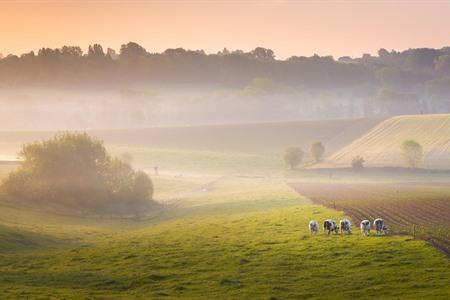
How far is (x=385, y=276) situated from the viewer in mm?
36469

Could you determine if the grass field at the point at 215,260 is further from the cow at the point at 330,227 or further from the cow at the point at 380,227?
the cow at the point at 380,227

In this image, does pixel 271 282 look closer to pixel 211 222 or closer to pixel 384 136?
pixel 211 222

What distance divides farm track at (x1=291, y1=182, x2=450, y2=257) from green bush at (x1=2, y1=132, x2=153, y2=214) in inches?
959

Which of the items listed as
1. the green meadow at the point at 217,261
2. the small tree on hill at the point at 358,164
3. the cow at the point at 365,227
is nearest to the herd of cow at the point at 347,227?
the cow at the point at 365,227

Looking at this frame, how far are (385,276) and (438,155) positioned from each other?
127019mm

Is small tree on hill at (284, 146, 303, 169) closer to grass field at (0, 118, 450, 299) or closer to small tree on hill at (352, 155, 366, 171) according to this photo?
small tree on hill at (352, 155, 366, 171)

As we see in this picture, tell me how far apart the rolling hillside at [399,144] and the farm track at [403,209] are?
185 feet

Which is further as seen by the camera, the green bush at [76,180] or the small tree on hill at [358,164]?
the small tree on hill at [358,164]

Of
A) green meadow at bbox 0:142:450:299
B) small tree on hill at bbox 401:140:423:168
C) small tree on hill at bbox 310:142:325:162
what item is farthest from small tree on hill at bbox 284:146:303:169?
green meadow at bbox 0:142:450:299

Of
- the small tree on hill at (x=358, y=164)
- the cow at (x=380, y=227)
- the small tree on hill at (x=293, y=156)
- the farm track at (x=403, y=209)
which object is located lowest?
the farm track at (x=403, y=209)

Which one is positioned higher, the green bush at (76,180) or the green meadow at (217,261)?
the green bush at (76,180)

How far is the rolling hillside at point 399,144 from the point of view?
155500 millimetres

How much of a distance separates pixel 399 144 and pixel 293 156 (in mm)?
31990

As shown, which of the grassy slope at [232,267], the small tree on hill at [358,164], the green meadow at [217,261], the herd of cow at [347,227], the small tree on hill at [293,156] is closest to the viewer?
the grassy slope at [232,267]
